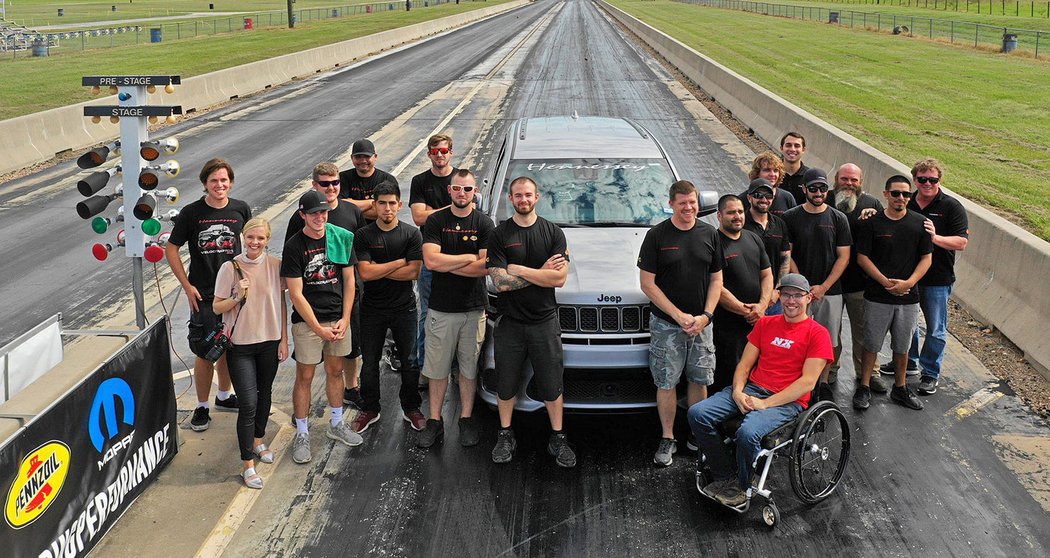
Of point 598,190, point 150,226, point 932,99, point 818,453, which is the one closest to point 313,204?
point 150,226

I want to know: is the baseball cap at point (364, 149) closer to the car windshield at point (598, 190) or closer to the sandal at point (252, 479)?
the car windshield at point (598, 190)

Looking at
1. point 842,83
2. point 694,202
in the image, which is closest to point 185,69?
point 842,83

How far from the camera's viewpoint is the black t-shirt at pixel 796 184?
8.61 metres

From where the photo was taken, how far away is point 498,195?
27.7ft

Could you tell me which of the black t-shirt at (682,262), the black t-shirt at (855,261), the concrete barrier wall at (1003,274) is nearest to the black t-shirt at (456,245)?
the black t-shirt at (682,262)

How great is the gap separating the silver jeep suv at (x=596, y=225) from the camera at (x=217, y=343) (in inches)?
73.8

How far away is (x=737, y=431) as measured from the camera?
242 inches

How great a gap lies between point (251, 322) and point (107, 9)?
105690mm

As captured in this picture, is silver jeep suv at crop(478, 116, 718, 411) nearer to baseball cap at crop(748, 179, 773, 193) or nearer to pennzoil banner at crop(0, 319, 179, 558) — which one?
baseball cap at crop(748, 179, 773, 193)

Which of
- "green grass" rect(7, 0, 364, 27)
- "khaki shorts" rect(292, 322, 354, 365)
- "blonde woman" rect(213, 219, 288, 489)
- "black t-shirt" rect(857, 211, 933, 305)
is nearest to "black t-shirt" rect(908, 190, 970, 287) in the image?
"black t-shirt" rect(857, 211, 933, 305)

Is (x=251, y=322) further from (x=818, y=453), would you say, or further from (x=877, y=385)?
(x=877, y=385)

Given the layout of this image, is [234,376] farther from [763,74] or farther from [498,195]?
[763,74]

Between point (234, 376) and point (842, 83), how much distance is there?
2758cm

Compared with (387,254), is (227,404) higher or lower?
lower
